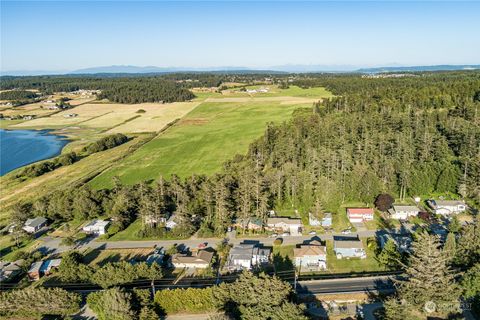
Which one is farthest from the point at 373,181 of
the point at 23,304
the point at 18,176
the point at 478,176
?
the point at 18,176

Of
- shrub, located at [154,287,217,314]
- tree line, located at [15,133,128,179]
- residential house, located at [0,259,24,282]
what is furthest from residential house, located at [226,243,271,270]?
tree line, located at [15,133,128,179]

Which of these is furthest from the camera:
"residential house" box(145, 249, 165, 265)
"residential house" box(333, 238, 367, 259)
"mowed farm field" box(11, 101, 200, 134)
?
"mowed farm field" box(11, 101, 200, 134)

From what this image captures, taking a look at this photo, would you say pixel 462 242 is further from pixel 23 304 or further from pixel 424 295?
pixel 23 304

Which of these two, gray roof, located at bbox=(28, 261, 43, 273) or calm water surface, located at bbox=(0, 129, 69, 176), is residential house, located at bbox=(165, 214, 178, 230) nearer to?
gray roof, located at bbox=(28, 261, 43, 273)

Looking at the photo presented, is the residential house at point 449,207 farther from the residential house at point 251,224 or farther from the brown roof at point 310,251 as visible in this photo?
the residential house at point 251,224

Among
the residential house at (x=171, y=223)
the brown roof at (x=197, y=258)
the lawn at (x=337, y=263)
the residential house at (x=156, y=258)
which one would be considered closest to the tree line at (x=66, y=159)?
the residential house at (x=171, y=223)

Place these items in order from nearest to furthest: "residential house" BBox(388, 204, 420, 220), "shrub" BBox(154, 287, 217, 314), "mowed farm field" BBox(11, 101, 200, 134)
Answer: "shrub" BBox(154, 287, 217, 314), "residential house" BBox(388, 204, 420, 220), "mowed farm field" BBox(11, 101, 200, 134)
